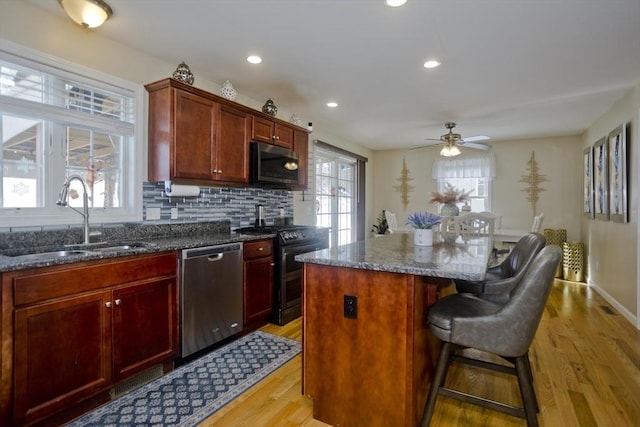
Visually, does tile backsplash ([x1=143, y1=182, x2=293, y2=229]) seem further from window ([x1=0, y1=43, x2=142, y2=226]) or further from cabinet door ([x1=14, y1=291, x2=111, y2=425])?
cabinet door ([x1=14, y1=291, x2=111, y2=425])

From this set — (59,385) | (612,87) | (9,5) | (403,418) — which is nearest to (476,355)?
(403,418)

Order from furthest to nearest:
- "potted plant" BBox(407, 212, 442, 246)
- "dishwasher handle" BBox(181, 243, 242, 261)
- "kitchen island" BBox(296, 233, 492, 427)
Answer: "dishwasher handle" BBox(181, 243, 242, 261) → "potted plant" BBox(407, 212, 442, 246) → "kitchen island" BBox(296, 233, 492, 427)

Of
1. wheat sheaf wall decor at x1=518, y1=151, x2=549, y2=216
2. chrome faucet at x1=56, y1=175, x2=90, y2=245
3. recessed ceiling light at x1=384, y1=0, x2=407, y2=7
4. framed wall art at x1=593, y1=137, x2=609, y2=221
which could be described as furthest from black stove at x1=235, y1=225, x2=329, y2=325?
wheat sheaf wall decor at x1=518, y1=151, x2=549, y2=216

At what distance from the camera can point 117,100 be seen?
2.67m

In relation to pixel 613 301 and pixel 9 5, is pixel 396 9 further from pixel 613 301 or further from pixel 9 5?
pixel 613 301

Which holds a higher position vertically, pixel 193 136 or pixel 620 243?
pixel 193 136

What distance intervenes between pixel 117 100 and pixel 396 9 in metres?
2.19

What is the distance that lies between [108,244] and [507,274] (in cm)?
304

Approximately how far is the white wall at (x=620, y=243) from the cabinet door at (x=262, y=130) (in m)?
3.64

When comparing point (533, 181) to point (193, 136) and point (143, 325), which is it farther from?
point (143, 325)

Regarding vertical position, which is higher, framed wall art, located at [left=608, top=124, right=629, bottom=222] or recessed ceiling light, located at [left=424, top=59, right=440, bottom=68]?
recessed ceiling light, located at [left=424, top=59, right=440, bottom=68]

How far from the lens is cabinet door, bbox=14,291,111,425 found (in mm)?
1639

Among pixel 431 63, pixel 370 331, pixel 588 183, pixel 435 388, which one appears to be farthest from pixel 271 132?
pixel 588 183

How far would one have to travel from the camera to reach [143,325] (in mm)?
2178
